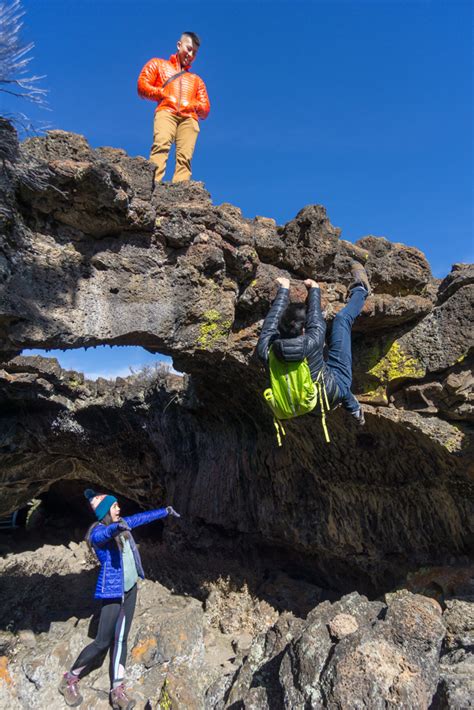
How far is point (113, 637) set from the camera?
6.62m

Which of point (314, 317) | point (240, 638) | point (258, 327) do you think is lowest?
point (240, 638)

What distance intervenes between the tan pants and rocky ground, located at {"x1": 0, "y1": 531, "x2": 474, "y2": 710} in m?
5.68

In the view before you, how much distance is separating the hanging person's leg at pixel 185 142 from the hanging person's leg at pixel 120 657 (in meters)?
5.84

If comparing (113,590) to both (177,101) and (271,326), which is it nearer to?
(271,326)

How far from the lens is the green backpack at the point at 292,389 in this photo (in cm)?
479

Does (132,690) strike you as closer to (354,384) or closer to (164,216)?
(354,384)

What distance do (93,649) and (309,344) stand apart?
202 inches

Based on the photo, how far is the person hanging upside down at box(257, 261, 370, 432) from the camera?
4.79 meters

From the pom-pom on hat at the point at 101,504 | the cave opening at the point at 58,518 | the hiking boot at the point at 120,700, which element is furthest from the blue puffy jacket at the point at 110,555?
the cave opening at the point at 58,518

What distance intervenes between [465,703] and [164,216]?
534 cm

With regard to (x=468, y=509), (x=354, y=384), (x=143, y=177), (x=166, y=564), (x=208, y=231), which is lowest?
(x=166, y=564)

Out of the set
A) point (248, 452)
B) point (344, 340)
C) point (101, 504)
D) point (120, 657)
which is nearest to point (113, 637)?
point (120, 657)

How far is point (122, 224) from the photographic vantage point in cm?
546

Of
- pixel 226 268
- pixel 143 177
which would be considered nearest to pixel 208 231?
pixel 226 268
